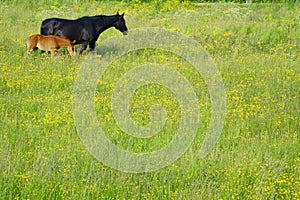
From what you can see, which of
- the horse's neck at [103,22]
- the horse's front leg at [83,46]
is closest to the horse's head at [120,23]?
the horse's neck at [103,22]

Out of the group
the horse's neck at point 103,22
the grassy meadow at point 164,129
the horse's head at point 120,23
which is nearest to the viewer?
the grassy meadow at point 164,129

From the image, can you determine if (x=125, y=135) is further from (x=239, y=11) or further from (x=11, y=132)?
(x=239, y=11)

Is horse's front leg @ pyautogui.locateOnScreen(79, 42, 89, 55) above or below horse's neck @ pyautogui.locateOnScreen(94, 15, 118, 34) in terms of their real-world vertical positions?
below

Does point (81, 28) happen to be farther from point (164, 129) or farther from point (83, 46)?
point (164, 129)

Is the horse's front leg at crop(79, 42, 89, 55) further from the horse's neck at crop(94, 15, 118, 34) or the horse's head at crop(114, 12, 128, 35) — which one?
the horse's head at crop(114, 12, 128, 35)

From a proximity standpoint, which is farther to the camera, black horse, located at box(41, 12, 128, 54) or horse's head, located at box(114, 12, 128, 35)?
horse's head, located at box(114, 12, 128, 35)

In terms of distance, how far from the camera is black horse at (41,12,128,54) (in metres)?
12.2

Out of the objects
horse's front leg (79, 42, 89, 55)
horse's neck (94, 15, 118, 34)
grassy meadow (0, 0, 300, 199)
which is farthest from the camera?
horse's neck (94, 15, 118, 34)

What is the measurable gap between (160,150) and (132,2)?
15.4 meters

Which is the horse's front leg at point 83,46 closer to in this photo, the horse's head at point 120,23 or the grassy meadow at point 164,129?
the grassy meadow at point 164,129

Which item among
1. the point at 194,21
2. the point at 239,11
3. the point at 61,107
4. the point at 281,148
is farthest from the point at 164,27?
the point at 281,148

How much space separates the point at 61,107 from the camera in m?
7.78

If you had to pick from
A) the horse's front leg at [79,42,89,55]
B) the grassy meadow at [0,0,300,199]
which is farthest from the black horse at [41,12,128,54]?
the grassy meadow at [0,0,300,199]

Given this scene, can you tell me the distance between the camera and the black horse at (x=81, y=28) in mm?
12188
